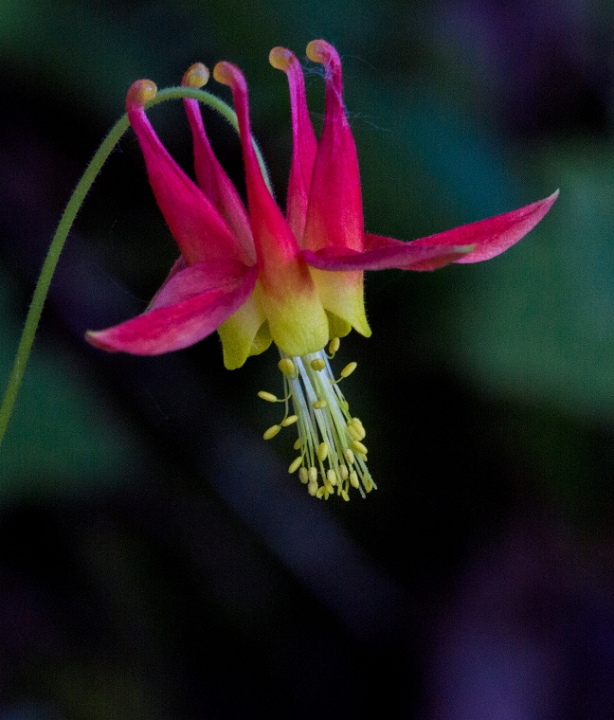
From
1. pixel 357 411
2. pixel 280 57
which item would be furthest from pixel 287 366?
pixel 357 411

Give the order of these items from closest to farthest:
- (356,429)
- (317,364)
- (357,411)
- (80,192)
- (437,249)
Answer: (437,249) → (80,192) → (317,364) → (356,429) → (357,411)

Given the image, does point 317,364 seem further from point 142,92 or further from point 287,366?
point 142,92

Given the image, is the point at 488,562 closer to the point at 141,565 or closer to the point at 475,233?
the point at 141,565

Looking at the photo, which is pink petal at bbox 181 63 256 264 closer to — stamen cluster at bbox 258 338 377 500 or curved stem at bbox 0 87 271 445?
curved stem at bbox 0 87 271 445

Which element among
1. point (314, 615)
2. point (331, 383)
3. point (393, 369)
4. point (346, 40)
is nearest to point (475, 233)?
point (331, 383)

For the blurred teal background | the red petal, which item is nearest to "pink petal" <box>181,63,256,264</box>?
the red petal

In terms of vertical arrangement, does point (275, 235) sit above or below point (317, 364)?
above
